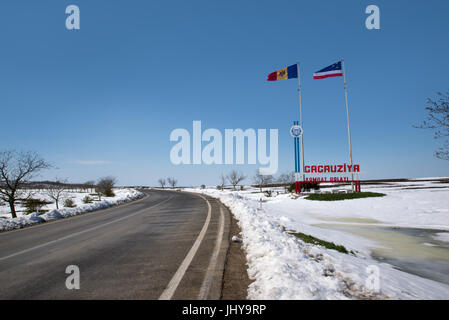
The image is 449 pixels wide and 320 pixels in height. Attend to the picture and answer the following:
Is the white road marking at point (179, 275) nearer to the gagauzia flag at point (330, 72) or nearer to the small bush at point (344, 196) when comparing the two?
the small bush at point (344, 196)

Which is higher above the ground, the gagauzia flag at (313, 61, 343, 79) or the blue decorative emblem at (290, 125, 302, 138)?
the gagauzia flag at (313, 61, 343, 79)

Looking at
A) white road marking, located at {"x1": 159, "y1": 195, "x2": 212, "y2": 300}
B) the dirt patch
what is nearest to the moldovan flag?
white road marking, located at {"x1": 159, "y1": 195, "x2": 212, "y2": 300}

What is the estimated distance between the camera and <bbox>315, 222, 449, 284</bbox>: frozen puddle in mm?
6109

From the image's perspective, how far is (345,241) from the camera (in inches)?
350

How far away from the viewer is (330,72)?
2467 centimetres

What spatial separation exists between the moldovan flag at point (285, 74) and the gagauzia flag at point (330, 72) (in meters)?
2.77

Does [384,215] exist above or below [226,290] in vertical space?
below

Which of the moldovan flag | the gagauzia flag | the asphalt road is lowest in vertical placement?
the asphalt road

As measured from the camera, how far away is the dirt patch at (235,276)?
127 inches

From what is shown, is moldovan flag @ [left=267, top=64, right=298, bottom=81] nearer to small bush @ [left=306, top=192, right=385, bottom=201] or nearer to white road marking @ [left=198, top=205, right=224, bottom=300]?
small bush @ [left=306, top=192, right=385, bottom=201]

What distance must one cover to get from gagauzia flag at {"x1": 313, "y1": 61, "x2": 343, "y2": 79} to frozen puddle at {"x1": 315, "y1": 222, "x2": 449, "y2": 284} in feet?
58.5
